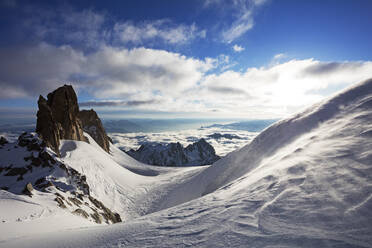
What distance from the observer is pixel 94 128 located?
101 metres

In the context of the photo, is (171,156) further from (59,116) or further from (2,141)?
(2,141)

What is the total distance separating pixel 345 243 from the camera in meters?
3.52

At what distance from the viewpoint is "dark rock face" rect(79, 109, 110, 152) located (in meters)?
94.7

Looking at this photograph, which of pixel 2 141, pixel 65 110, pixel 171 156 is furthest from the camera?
pixel 171 156

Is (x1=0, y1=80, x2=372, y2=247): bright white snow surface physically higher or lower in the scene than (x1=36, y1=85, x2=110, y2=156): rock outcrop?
lower

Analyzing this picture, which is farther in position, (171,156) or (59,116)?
(171,156)

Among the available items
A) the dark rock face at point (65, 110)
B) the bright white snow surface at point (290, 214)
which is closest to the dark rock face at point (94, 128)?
the dark rock face at point (65, 110)

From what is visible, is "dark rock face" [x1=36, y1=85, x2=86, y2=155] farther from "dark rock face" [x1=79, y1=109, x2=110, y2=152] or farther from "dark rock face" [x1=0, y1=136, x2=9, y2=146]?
"dark rock face" [x1=79, y1=109, x2=110, y2=152]

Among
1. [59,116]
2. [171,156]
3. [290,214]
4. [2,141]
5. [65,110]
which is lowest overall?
[171,156]

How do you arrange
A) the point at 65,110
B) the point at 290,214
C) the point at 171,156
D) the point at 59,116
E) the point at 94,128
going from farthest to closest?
the point at 171,156
the point at 94,128
the point at 65,110
the point at 59,116
the point at 290,214

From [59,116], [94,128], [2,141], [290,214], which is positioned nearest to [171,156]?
[94,128]

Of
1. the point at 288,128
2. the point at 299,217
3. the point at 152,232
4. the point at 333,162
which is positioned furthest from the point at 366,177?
the point at 288,128

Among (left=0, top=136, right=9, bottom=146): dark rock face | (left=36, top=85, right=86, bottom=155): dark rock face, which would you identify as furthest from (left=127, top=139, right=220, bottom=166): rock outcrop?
(left=0, top=136, right=9, bottom=146): dark rock face

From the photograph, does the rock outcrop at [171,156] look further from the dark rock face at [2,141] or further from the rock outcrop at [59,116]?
the dark rock face at [2,141]
